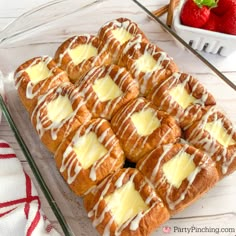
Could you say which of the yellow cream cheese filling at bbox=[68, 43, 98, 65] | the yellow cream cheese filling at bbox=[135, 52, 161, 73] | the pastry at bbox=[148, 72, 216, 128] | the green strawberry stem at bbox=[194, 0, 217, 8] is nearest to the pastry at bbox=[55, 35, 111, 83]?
the yellow cream cheese filling at bbox=[68, 43, 98, 65]

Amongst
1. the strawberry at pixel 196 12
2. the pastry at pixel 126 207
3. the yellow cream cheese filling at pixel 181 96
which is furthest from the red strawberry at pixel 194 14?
the pastry at pixel 126 207

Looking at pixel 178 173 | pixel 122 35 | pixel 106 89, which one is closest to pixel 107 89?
pixel 106 89

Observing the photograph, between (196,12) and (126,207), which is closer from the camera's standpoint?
(126,207)

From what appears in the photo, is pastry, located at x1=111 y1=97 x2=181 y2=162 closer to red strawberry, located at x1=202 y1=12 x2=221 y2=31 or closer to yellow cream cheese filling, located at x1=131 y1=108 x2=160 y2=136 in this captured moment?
yellow cream cheese filling, located at x1=131 y1=108 x2=160 y2=136

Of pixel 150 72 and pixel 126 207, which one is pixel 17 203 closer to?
pixel 126 207

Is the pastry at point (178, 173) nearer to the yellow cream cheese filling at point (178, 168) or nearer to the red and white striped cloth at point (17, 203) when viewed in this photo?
the yellow cream cheese filling at point (178, 168)

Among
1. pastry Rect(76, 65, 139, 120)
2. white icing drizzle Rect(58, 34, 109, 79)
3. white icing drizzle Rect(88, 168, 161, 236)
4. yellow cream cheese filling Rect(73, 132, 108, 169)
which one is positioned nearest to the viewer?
white icing drizzle Rect(88, 168, 161, 236)
